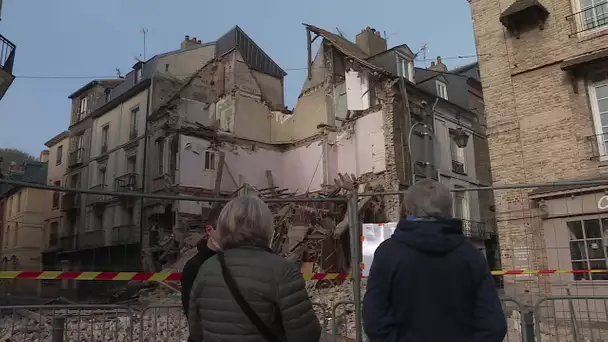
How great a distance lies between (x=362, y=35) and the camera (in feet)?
88.7

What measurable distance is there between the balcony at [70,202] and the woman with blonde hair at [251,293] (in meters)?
31.6

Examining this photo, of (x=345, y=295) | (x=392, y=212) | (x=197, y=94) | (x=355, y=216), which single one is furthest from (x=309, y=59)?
(x=355, y=216)

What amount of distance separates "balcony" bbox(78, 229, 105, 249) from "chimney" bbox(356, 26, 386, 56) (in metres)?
18.9

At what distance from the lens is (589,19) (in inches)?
466

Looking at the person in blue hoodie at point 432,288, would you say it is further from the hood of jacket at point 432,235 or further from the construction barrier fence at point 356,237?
the construction barrier fence at point 356,237

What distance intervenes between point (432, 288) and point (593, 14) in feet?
40.3

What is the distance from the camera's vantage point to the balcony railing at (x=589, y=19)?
1162cm

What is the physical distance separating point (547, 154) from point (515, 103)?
166 cm

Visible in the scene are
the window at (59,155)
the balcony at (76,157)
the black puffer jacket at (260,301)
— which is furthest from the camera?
the window at (59,155)

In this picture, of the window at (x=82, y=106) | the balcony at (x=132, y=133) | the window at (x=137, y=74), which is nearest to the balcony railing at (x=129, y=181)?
the balcony at (x=132, y=133)

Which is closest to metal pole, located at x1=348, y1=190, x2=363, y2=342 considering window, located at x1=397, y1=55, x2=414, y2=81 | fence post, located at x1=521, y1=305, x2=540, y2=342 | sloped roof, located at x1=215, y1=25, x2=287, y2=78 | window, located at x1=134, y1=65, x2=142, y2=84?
fence post, located at x1=521, y1=305, x2=540, y2=342

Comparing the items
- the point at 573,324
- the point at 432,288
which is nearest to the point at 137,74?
the point at 573,324

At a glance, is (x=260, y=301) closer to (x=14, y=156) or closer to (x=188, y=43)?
(x=188, y=43)

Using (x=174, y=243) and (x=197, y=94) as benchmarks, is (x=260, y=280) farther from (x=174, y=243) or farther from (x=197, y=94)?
(x=197, y=94)
